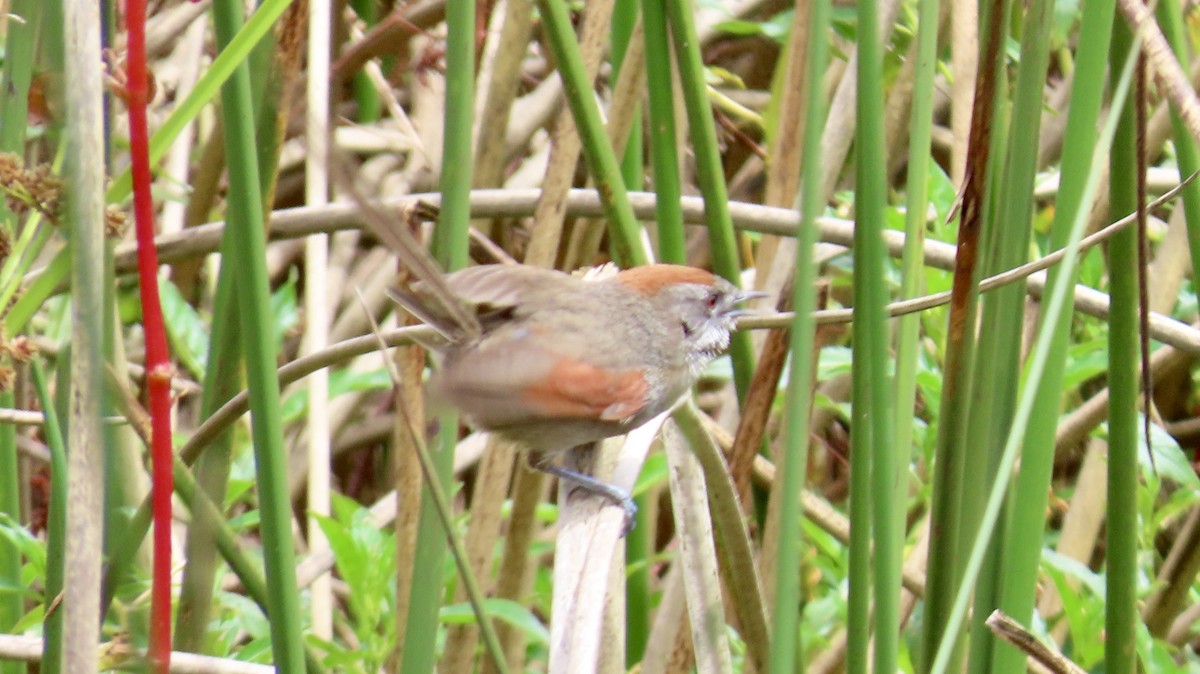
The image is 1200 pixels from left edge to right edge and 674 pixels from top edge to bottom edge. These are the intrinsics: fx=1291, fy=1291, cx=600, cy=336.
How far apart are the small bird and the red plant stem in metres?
0.66

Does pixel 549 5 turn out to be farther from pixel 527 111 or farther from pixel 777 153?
pixel 527 111

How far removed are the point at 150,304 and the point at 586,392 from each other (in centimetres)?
102

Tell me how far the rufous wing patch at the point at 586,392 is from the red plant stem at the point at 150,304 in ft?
2.83

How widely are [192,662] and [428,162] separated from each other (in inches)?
76.8

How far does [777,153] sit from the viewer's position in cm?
222

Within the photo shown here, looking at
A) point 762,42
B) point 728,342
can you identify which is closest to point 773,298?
point 728,342

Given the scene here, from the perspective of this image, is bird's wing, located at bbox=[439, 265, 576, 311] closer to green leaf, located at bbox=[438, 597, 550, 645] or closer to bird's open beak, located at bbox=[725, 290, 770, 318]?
bird's open beak, located at bbox=[725, 290, 770, 318]

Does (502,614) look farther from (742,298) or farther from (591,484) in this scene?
(742,298)

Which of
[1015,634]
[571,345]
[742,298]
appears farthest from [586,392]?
[1015,634]

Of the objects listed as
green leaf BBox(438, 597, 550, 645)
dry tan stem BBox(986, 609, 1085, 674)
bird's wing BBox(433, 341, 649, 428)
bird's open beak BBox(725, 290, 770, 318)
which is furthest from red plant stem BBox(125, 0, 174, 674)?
bird's open beak BBox(725, 290, 770, 318)

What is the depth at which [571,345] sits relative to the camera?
6.38 feet

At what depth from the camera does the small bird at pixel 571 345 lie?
1.72m

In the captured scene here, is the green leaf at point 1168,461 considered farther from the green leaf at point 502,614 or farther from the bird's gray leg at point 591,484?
the green leaf at point 502,614

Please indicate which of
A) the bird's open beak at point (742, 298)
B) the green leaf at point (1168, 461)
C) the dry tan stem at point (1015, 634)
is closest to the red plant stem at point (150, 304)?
the dry tan stem at point (1015, 634)
